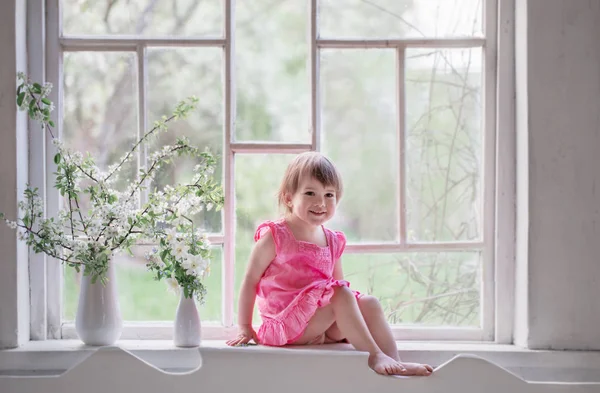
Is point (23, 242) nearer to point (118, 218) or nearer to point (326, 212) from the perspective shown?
point (118, 218)

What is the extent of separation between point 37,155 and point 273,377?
885mm

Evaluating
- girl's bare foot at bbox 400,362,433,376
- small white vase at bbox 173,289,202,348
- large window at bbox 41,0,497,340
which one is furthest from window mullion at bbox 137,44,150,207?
girl's bare foot at bbox 400,362,433,376

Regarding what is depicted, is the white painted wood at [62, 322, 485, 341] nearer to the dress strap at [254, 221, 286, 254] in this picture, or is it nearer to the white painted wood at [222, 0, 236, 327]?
the white painted wood at [222, 0, 236, 327]

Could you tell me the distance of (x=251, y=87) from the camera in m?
1.96

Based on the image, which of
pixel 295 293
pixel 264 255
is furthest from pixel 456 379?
pixel 264 255

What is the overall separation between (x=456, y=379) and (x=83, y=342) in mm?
972

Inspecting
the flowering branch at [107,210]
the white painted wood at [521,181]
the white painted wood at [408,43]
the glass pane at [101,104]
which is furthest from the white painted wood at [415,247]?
the glass pane at [101,104]

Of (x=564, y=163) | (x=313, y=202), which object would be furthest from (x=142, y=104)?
(x=564, y=163)

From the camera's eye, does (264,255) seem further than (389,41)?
No

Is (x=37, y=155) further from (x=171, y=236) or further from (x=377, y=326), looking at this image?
(x=377, y=326)

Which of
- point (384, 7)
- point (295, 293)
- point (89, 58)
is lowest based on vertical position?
point (295, 293)

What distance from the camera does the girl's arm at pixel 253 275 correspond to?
5.82 feet

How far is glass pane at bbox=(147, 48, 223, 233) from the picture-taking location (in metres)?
1.96

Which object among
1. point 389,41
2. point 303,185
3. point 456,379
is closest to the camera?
point 456,379
